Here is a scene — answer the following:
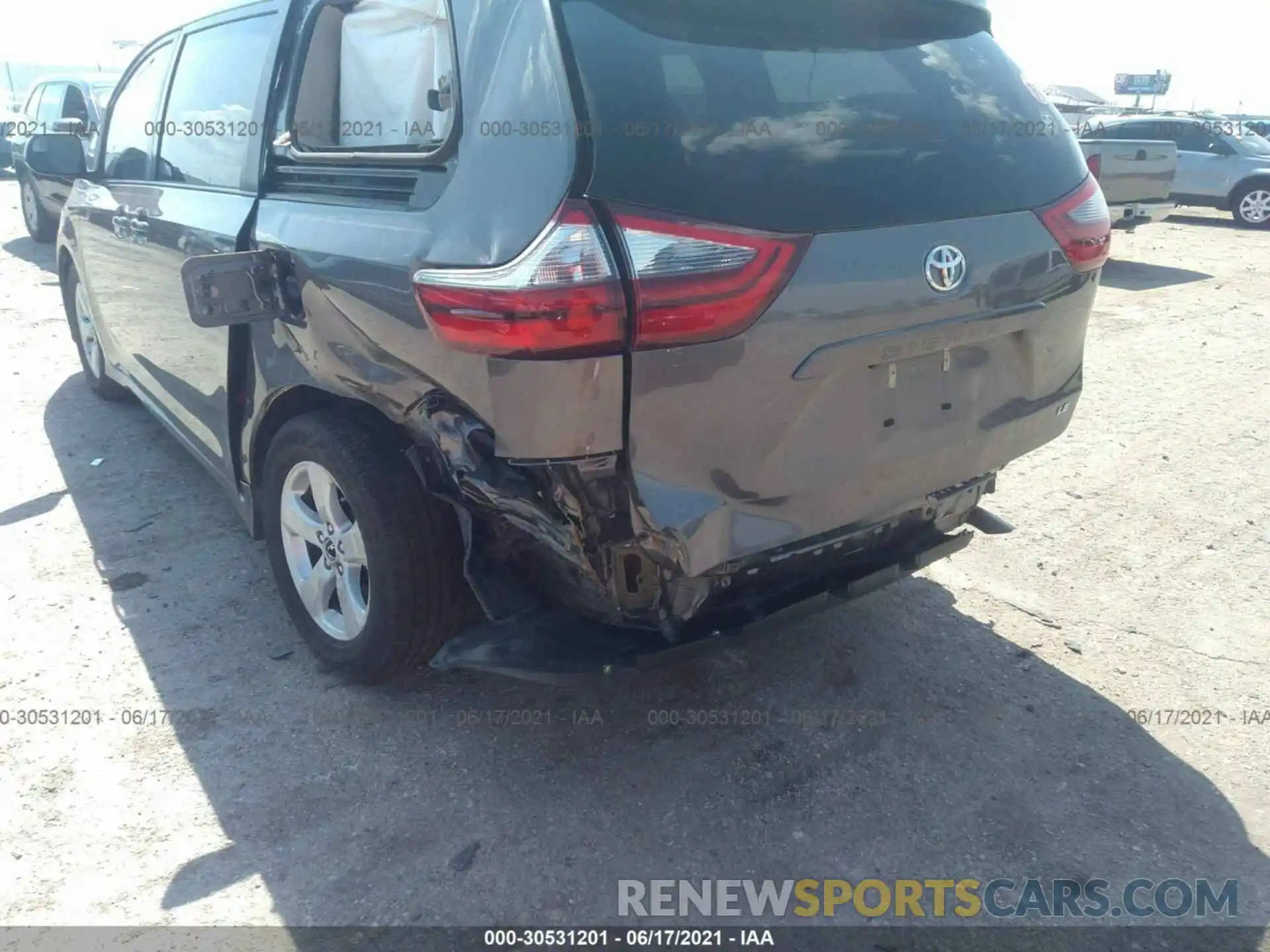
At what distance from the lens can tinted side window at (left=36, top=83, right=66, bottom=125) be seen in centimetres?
1077

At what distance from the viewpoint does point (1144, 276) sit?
1020 cm

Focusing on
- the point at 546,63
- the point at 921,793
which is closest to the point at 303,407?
the point at 546,63

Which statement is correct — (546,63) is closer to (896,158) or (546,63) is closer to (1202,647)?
(896,158)

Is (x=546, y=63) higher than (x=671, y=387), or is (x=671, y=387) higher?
(x=546, y=63)

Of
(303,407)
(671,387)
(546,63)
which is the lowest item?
(303,407)

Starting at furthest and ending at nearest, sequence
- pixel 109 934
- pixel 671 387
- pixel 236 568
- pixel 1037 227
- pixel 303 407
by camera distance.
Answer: pixel 236 568 < pixel 303 407 < pixel 1037 227 < pixel 109 934 < pixel 671 387

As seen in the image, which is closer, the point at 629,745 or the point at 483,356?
the point at 483,356

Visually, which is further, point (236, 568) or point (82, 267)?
point (82, 267)

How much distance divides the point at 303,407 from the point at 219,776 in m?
1.12

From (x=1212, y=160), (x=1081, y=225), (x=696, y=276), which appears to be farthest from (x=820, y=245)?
(x=1212, y=160)

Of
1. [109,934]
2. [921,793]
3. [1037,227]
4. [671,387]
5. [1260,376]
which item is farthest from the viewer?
[1260,376]

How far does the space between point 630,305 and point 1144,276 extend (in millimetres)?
9988

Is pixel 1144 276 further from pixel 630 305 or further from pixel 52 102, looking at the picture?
pixel 52 102

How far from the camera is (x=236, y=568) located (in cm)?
389
